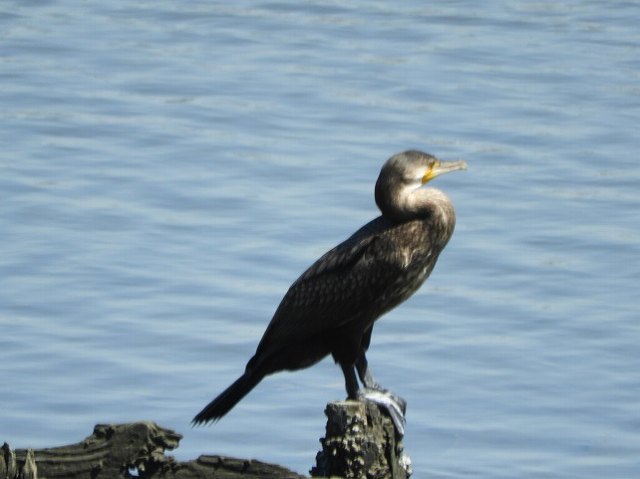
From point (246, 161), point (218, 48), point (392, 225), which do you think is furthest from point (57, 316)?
point (218, 48)

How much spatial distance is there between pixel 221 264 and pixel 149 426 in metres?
6.04

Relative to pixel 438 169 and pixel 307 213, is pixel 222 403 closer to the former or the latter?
pixel 438 169

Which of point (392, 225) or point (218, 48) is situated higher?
point (218, 48)

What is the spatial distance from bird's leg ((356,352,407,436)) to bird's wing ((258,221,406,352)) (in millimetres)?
192

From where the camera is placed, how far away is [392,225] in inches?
254

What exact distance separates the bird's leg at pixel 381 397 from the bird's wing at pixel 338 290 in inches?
7.6

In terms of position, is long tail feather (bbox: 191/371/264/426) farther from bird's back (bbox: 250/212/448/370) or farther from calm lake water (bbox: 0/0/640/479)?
calm lake water (bbox: 0/0/640/479)

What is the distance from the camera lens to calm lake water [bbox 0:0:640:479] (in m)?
9.15

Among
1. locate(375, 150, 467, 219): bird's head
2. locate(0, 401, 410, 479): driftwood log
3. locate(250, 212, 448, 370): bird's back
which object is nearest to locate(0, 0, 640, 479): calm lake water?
locate(250, 212, 448, 370): bird's back

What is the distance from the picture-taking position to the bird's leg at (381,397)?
6.01 metres

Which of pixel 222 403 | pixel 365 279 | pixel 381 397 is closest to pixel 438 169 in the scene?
pixel 365 279

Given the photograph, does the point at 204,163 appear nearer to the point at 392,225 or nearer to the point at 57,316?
the point at 57,316

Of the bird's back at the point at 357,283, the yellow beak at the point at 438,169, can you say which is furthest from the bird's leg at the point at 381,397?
the yellow beak at the point at 438,169

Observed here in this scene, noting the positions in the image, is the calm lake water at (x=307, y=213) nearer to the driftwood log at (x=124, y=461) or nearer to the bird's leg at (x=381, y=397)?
the bird's leg at (x=381, y=397)
